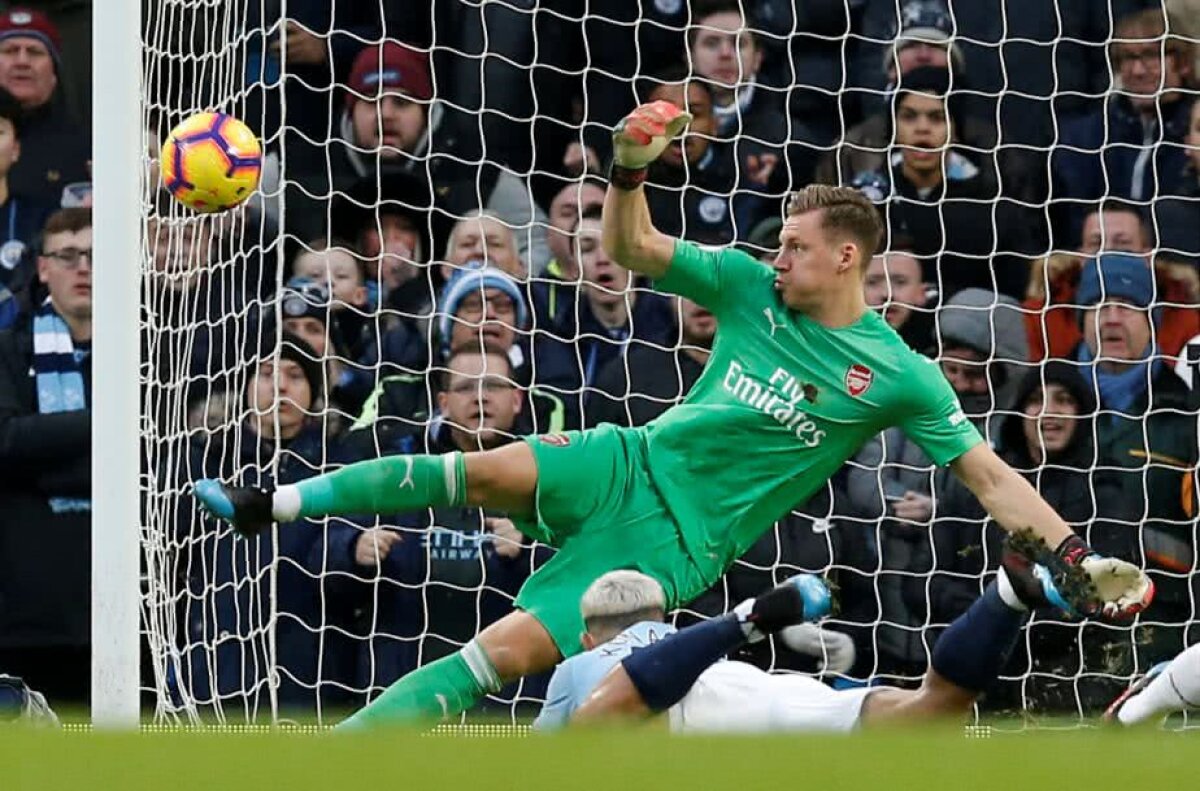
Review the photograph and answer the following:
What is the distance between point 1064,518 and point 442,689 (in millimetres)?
2472

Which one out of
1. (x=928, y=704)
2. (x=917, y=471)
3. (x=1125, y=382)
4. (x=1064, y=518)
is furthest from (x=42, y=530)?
(x=1125, y=382)

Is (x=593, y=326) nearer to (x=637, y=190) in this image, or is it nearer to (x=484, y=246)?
(x=484, y=246)

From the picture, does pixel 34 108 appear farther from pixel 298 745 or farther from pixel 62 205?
pixel 298 745

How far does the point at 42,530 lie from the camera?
8305 millimetres

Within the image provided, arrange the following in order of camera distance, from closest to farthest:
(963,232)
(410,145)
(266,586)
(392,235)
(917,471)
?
(266,586)
(917,471)
(392,235)
(410,145)
(963,232)

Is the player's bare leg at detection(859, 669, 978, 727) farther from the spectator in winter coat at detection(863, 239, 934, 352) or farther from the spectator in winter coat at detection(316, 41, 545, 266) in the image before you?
the spectator in winter coat at detection(316, 41, 545, 266)

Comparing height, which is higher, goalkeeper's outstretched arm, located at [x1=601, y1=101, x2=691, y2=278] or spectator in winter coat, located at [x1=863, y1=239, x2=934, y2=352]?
goalkeeper's outstretched arm, located at [x1=601, y1=101, x2=691, y2=278]

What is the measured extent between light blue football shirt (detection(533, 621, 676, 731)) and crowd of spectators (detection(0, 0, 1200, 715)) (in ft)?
6.54

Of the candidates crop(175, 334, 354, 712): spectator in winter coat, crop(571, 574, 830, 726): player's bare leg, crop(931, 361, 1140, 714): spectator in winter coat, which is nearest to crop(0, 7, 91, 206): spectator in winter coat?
crop(175, 334, 354, 712): spectator in winter coat

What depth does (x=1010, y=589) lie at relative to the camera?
552cm

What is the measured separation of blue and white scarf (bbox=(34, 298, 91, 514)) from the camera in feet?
27.6

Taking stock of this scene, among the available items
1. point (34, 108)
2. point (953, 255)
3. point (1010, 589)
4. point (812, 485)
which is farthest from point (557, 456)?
point (34, 108)

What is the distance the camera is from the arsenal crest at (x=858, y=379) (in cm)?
715

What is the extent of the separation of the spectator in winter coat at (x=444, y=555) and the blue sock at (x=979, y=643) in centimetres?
247
